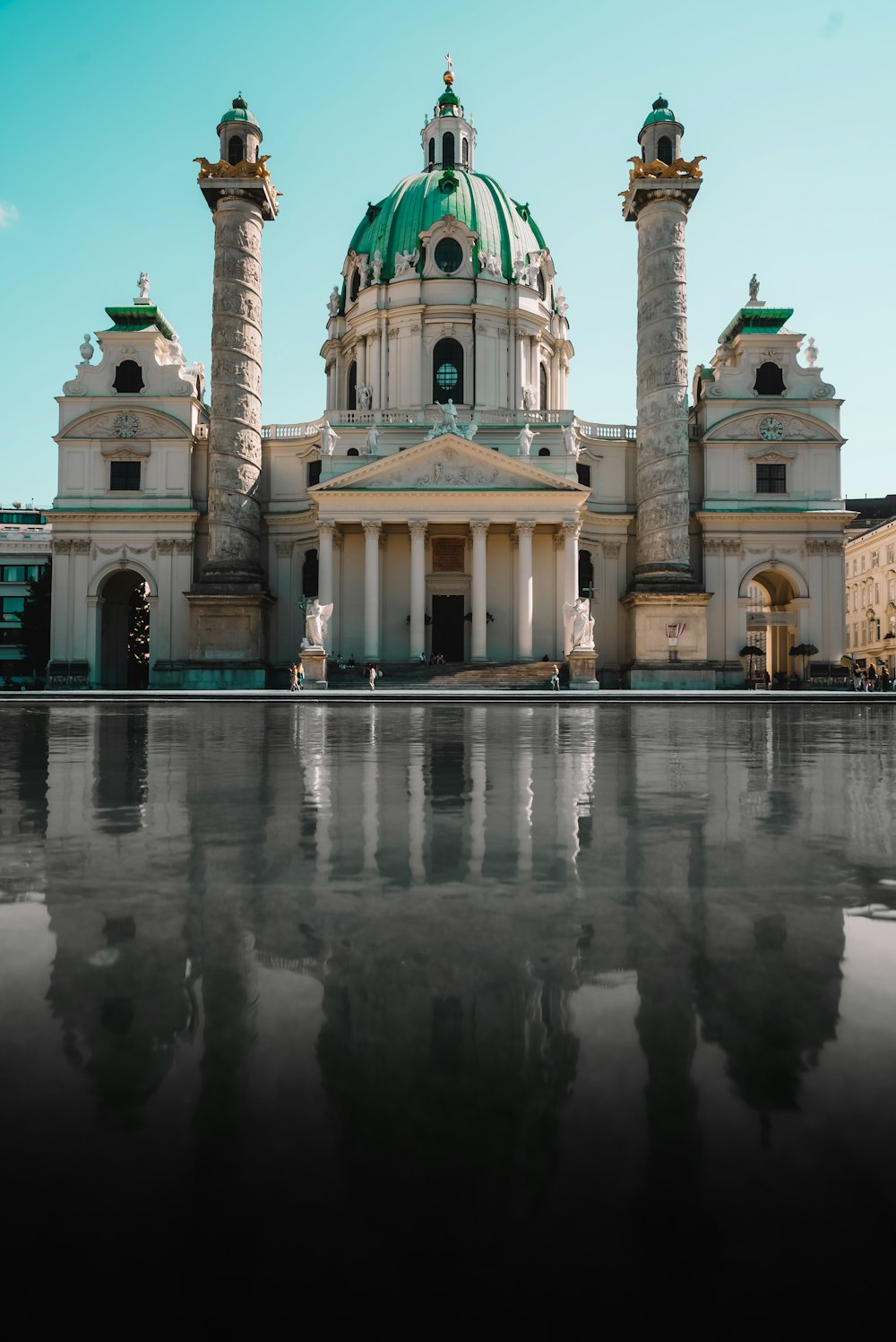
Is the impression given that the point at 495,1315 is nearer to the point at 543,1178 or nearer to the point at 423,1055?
the point at 543,1178

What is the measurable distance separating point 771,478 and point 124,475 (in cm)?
3255

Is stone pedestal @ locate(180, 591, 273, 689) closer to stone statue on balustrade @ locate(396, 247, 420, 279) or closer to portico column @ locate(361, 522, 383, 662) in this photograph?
portico column @ locate(361, 522, 383, 662)

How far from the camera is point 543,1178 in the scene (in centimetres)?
110

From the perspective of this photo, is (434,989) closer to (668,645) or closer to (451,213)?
(668,645)

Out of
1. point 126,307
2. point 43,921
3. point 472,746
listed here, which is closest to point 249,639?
point 126,307

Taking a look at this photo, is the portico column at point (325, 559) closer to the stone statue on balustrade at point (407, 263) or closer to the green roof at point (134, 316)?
the green roof at point (134, 316)

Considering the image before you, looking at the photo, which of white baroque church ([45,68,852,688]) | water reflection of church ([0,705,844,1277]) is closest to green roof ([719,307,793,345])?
white baroque church ([45,68,852,688])

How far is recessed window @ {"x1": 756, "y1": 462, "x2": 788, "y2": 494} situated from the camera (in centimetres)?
4653

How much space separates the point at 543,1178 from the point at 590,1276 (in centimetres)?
17

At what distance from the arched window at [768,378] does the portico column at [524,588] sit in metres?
15.3

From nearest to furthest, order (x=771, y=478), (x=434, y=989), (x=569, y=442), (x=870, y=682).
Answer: (x=434, y=989) < (x=870, y=682) < (x=569, y=442) < (x=771, y=478)

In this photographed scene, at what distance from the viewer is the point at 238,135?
4381cm

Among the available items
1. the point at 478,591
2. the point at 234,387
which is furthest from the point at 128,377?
the point at 478,591

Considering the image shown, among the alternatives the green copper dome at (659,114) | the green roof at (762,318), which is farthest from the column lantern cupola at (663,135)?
the green roof at (762,318)
